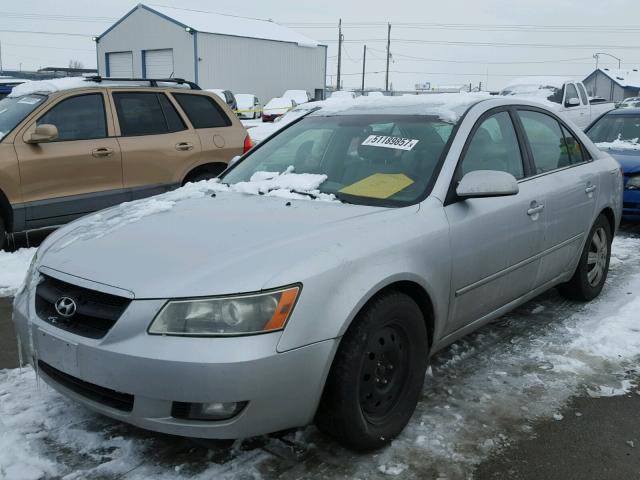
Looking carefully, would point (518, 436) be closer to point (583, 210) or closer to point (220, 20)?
point (583, 210)

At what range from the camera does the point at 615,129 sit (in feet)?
29.7

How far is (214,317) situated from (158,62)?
4483 centimetres

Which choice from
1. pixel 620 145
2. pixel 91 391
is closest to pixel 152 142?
pixel 91 391

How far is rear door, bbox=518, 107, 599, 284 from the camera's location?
4199mm

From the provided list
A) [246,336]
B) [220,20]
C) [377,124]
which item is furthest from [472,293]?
[220,20]

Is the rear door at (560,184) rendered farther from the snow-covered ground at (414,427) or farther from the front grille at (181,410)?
the front grille at (181,410)

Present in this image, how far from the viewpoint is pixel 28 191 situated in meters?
6.21

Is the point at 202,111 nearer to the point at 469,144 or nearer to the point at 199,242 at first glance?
the point at 469,144

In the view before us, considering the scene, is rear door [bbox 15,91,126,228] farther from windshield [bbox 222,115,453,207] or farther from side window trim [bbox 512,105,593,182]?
side window trim [bbox 512,105,593,182]

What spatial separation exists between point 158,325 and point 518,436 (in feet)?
6.06

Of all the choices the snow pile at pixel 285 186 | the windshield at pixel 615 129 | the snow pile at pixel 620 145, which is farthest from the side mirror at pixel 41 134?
the windshield at pixel 615 129

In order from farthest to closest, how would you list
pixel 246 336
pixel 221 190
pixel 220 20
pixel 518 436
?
pixel 220 20, pixel 221 190, pixel 518 436, pixel 246 336

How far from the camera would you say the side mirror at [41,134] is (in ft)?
20.0

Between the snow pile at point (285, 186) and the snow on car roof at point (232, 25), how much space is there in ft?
132
